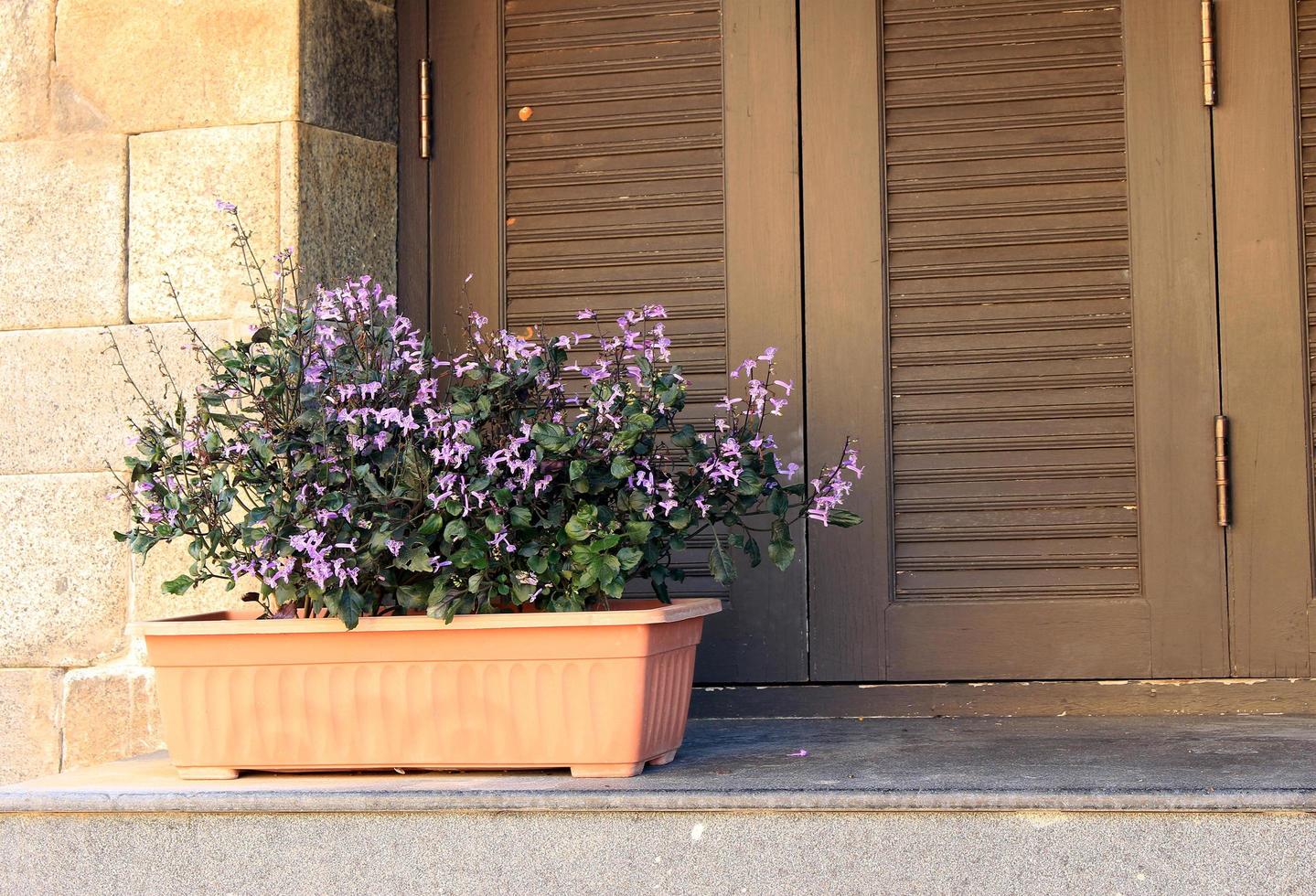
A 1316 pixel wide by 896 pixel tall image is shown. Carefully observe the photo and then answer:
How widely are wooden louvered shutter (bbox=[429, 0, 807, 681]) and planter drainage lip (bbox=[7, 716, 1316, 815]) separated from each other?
0.58 meters

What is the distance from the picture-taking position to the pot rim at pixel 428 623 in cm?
208

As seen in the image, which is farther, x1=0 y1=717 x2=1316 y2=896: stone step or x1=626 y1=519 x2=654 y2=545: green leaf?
x1=626 y1=519 x2=654 y2=545: green leaf

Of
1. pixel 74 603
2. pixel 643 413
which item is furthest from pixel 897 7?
pixel 74 603

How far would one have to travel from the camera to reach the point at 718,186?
2.93 meters

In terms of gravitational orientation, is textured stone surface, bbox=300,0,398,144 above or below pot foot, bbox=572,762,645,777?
above

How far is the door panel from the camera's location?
271 cm

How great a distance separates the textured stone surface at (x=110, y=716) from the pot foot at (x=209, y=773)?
543 millimetres

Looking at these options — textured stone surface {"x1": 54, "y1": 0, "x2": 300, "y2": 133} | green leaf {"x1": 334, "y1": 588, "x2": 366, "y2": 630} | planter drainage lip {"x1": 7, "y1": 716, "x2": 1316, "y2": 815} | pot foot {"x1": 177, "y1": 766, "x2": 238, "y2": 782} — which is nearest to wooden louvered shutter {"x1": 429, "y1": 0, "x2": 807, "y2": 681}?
textured stone surface {"x1": 54, "y1": 0, "x2": 300, "y2": 133}

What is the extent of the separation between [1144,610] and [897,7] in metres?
1.36

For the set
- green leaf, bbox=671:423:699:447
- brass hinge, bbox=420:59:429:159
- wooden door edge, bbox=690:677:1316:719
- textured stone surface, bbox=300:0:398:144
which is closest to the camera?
Result: green leaf, bbox=671:423:699:447

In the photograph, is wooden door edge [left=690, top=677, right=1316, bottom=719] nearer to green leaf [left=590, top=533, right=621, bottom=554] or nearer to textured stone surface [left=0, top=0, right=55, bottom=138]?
green leaf [left=590, top=533, right=621, bottom=554]

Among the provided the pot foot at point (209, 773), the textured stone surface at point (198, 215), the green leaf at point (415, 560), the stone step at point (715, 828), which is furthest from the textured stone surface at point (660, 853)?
the textured stone surface at point (198, 215)

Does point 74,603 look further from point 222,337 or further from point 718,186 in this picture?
point 718,186

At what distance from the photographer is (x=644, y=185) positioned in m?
2.97
